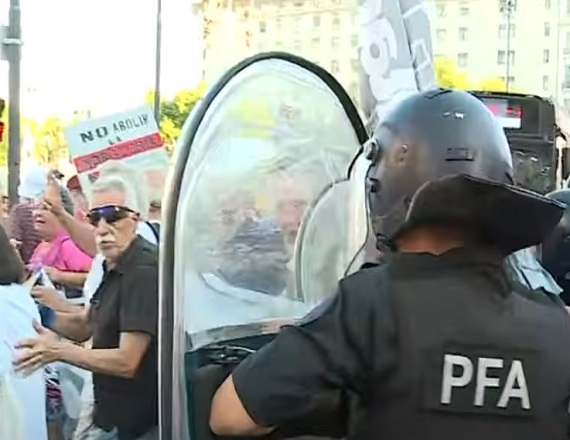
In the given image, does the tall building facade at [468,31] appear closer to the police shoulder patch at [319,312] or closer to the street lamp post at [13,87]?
the street lamp post at [13,87]

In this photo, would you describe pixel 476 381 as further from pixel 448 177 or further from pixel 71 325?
pixel 71 325

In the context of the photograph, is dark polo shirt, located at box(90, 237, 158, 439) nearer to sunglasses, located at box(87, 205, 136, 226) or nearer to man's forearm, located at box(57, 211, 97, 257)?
sunglasses, located at box(87, 205, 136, 226)

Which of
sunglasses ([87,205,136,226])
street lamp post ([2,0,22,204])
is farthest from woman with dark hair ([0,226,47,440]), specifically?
street lamp post ([2,0,22,204])

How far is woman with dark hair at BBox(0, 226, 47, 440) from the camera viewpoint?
4105mm

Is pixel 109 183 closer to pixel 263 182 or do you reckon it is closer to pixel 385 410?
pixel 263 182

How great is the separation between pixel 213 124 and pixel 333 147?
2.67 ft

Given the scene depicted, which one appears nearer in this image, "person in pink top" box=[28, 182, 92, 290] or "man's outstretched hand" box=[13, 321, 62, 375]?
"man's outstretched hand" box=[13, 321, 62, 375]

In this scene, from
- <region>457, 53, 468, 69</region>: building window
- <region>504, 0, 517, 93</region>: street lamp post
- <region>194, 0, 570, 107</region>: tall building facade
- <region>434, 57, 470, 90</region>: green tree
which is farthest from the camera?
<region>457, 53, 468, 69</region>: building window

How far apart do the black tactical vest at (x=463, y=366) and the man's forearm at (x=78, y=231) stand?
13.3 feet

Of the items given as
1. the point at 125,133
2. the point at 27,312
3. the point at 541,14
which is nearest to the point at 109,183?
the point at 27,312

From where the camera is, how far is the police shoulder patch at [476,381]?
1.91 metres

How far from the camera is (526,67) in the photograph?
47.7 meters

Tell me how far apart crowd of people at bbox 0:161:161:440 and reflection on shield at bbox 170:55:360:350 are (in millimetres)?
782

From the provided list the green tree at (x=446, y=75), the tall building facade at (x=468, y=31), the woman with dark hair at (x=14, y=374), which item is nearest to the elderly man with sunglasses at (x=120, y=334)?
the woman with dark hair at (x=14, y=374)
